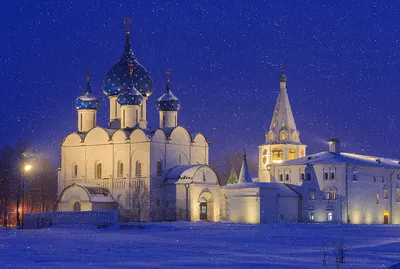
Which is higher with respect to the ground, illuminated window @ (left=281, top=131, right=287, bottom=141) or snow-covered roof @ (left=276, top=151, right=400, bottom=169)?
illuminated window @ (left=281, top=131, right=287, bottom=141)

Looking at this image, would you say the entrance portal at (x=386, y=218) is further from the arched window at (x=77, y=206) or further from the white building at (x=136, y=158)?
the arched window at (x=77, y=206)

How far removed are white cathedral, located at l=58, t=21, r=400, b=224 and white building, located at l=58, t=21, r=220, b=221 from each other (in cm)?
6

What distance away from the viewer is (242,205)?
51.8 meters

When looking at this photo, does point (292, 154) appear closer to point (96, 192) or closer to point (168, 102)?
point (168, 102)

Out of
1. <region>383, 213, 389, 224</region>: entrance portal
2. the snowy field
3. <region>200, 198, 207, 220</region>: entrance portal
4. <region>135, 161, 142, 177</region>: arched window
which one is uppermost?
<region>135, 161, 142, 177</region>: arched window

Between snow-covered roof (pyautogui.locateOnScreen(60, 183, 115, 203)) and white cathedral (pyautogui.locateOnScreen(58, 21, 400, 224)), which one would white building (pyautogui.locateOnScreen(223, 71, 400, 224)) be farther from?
snow-covered roof (pyautogui.locateOnScreen(60, 183, 115, 203))

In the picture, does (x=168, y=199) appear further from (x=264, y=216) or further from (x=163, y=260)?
(x=163, y=260)

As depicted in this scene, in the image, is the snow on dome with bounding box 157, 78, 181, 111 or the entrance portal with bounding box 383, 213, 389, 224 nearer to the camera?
the entrance portal with bounding box 383, 213, 389, 224

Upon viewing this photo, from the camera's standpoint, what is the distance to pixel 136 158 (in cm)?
5512

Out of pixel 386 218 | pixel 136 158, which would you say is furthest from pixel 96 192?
pixel 386 218

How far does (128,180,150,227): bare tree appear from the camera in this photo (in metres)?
53.7

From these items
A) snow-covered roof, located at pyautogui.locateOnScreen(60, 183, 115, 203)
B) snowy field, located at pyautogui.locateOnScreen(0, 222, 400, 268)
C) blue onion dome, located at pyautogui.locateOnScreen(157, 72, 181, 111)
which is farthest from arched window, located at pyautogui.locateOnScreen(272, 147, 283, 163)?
snowy field, located at pyautogui.locateOnScreen(0, 222, 400, 268)

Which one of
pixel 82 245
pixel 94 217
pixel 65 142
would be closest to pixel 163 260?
pixel 82 245

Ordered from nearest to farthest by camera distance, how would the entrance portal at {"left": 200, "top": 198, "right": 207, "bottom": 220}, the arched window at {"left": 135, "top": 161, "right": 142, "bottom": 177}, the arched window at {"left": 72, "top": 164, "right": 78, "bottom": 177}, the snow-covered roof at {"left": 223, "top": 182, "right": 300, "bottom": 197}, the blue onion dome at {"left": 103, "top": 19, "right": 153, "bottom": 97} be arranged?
1. the snow-covered roof at {"left": 223, "top": 182, "right": 300, "bottom": 197}
2. the entrance portal at {"left": 200, "top": 198, "right": 207, "bottom": 220}
3. the arched window at {"left": 135, "top": 161, "right": 142, "bottom": 177}
4. the arched window at {"left": 72, "top": 164, "right": 78, "bottom": 177}
5. the blue onion dome at {"left": 103, "top": 19, "right": 153, "bottom": 97}
